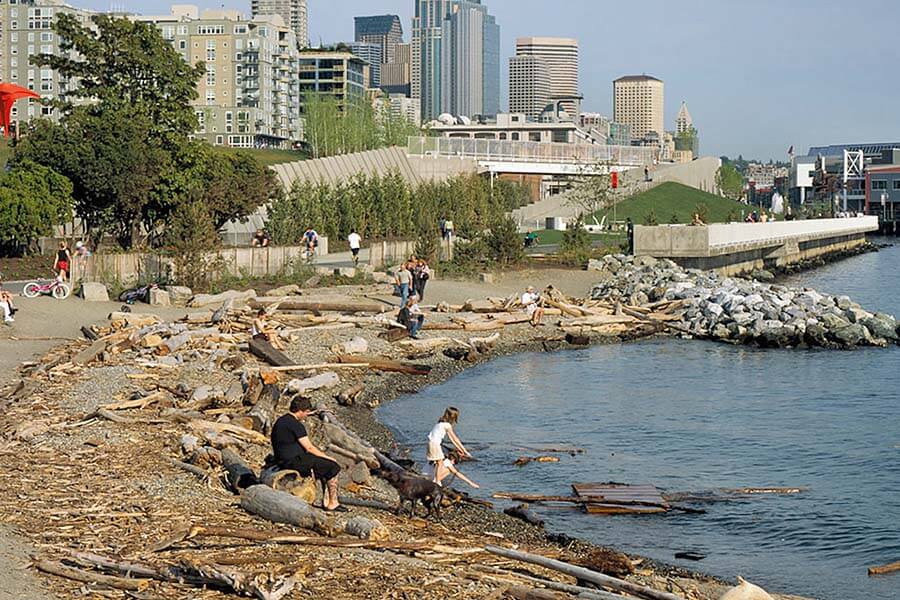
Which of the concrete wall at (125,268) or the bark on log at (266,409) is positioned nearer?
the bark on log at (266,409)

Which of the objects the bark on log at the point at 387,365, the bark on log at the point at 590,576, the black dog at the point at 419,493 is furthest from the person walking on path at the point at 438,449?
the bark on log at the point at 387,365

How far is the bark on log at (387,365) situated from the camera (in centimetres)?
3050

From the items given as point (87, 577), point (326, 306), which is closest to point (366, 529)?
point (87, 577)

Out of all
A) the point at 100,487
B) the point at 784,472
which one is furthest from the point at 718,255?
the point at 100,487

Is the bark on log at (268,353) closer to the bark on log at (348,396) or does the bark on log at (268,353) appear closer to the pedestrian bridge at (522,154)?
the bark on log at (348,396)

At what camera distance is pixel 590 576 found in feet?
40.5

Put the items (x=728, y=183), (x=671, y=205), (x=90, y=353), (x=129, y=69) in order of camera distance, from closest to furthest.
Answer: (x=90, y=353) < (x=129, y=69) < (x=671, y=205) < (x=728, y=183)

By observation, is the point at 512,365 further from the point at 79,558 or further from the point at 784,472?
the point at 79,558

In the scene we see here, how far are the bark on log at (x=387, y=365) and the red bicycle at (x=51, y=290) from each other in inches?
479

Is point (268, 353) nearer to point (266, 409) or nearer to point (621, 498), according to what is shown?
point (266, 409)

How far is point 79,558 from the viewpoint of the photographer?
1205 cm

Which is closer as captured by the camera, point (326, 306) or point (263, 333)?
point (263, 333)

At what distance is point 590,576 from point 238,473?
5690mm

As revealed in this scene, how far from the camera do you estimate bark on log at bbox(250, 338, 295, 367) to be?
27906 millimetres
